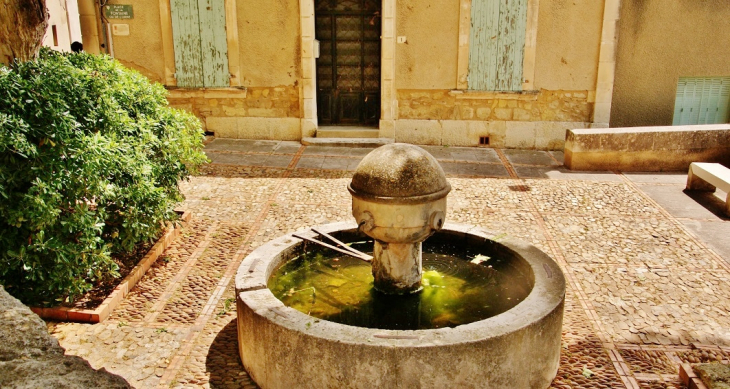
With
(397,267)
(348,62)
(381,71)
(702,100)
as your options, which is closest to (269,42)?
(348,62)

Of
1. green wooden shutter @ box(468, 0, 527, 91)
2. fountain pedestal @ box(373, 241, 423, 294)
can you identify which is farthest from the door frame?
fountain pedestal @ box(373, 241, 423, 294)

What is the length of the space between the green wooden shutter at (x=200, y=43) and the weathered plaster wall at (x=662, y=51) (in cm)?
725

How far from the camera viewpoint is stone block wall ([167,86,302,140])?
1141 cm

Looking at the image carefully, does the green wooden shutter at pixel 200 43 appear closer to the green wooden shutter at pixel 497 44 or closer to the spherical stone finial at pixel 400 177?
the green wooden shutter at pixel 497 44

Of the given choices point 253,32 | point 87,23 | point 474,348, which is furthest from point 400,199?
point 87,23

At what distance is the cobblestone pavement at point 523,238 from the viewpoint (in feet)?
14.9

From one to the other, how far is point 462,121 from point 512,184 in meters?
2.62

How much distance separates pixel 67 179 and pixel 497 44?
26.5 feet

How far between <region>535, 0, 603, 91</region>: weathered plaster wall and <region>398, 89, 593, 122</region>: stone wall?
9.0 inches

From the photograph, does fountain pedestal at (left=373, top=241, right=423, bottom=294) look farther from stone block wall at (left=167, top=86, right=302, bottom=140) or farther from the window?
the window

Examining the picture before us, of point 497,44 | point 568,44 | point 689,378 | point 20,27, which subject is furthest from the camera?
point 497,44

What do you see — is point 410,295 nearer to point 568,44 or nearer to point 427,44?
point 427,44

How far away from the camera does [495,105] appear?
1123 centimetres

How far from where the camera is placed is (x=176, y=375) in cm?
432
